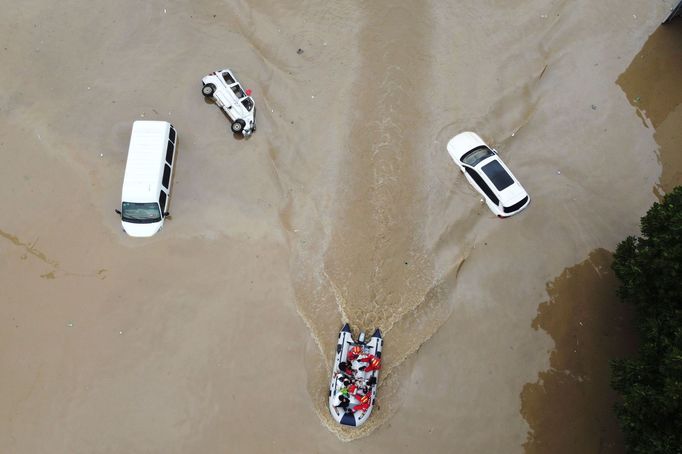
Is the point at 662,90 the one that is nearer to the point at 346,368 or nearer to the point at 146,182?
the point at 346,368

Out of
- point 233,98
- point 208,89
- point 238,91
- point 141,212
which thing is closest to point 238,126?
point 233,98

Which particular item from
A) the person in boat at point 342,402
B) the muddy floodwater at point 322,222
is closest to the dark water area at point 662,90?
the muddy floodwater at point 322,222

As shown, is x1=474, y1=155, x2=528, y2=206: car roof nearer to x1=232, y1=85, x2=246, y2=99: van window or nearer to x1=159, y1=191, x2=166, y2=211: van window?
x1=232, y1=85, x2=246, y2=99: van window

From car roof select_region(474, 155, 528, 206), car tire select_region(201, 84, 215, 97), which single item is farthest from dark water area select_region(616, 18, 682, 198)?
car tire select_region(201, 84, 215, 97)

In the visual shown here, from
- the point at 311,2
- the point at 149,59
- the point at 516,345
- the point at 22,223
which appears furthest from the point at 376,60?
the point at 22,223

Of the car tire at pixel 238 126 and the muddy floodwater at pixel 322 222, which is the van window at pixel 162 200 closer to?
the muddy floodwater at pixel 322 222

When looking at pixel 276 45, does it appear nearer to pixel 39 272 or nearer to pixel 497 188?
pixel 497 188
